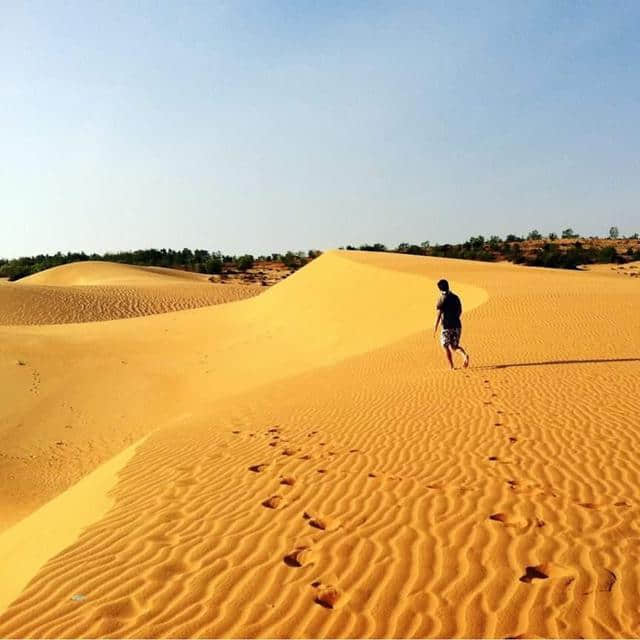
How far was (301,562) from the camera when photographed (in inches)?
176

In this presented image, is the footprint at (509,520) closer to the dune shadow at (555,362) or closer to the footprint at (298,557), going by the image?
the footprint at (298,557)

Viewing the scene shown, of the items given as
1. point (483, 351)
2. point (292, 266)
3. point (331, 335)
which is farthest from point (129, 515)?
point (292, 266)

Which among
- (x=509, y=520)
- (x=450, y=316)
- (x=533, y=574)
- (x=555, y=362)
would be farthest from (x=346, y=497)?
(x=555, y=362)

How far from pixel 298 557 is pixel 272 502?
1.39 metres

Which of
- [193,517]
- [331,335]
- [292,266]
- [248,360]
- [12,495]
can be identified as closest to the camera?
[193,517]

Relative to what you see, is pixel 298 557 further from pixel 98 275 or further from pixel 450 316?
pixel 98 275

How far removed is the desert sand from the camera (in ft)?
12.6

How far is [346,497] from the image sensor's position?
19.4 ft

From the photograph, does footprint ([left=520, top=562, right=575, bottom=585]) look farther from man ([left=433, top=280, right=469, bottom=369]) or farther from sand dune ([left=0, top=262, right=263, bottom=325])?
sand dune ([left=0, top=262, right=263, bottom=325])

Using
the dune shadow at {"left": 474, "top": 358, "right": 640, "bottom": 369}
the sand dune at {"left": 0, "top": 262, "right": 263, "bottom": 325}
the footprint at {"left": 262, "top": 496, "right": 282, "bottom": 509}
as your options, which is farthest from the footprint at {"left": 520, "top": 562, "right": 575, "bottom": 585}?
the sand dune at {"left": 0, "top": 262, "right": 263, "bottom": 325}

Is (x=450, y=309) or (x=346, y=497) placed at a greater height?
(x=450, y=309)

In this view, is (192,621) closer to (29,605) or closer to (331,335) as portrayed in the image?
(29,605)

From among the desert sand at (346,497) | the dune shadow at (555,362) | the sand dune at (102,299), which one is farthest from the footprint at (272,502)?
the sand dune at (102,299)

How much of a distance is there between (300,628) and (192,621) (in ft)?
2.40
